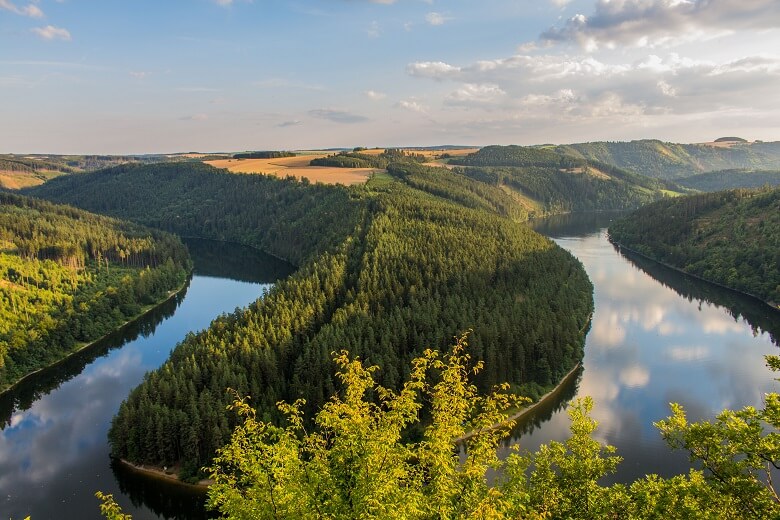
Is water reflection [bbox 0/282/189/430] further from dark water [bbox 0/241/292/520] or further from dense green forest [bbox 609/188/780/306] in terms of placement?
dense green forest [bbox 609/188/780/306]

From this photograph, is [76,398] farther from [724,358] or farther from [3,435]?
[724,358]

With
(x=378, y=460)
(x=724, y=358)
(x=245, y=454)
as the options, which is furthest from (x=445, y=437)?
(x=724, y=358)

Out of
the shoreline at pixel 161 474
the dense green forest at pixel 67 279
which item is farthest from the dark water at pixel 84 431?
the dense green forest at pixel 67 279

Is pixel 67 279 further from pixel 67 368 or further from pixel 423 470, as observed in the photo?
pixel 423 470

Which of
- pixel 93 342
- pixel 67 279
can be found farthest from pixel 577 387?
pixel 67 279

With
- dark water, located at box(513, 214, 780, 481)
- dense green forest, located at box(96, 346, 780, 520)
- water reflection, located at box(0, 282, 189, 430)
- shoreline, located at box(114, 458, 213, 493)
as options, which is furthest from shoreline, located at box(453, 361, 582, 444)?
water reflection, located at box(0, 282, 189, 430)

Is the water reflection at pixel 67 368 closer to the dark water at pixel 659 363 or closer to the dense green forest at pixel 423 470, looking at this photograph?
the dense green forest at pixel 423 470
